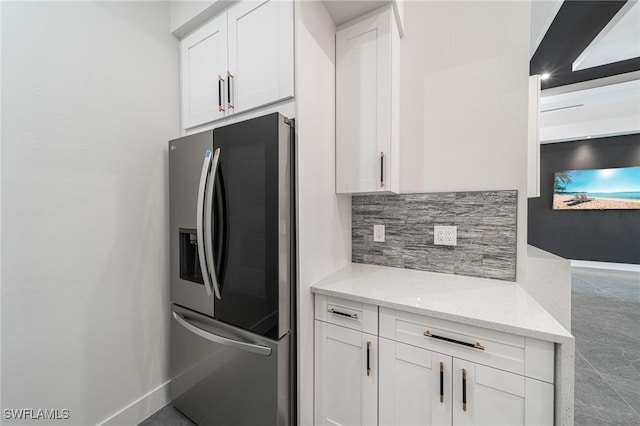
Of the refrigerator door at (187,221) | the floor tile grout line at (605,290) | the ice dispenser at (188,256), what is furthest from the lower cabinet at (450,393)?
the floor tile grout line at (605,290)

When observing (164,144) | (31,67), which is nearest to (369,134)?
(164,144)

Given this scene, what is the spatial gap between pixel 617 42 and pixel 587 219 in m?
4.22

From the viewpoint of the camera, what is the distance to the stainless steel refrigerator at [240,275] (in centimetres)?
118

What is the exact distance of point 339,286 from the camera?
135 cm

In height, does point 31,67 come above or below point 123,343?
above

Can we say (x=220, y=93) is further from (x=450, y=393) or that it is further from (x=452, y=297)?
(x=450, y=393)

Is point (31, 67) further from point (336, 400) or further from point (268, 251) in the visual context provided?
point (336, 400)

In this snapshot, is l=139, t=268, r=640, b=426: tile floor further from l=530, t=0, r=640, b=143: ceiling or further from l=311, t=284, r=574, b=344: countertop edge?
l=530, t=0, r=640, b=143: ceiling

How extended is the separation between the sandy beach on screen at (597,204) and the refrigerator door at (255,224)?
7188 mm

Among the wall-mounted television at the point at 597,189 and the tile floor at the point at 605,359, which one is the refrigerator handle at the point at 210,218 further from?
the wall-mounted television at the point at 597,189

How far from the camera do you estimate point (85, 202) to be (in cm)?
134

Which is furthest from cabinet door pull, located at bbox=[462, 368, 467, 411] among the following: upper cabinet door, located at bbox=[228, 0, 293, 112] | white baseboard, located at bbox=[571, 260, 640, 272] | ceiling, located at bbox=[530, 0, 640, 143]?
white baseboard, located at bbox=[571, 260, 640, 272]

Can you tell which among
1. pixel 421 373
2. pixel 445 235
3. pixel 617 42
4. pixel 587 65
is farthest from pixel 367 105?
pixel 587 65

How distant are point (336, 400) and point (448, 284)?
860 millimetres
